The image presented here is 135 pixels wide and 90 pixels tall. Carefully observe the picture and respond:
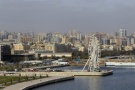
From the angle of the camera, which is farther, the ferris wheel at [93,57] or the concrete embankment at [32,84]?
the ferris wheel at [93,57]

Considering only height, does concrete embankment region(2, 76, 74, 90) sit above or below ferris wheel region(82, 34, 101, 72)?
below

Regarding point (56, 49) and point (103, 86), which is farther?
point (56, 49)

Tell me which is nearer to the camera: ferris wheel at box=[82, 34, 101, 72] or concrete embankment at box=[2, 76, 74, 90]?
concrete embankment at box=[2, 76, 74, 90]

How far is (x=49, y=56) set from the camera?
80.1 meters

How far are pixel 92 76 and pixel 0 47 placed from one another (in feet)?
95.2

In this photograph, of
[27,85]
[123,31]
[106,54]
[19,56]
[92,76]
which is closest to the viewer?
[27,85]

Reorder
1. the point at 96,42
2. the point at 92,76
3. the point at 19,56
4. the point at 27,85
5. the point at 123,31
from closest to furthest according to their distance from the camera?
the point at 27,85
the point at 92,76
the point at 96,42
the point at 19,56
the point at 123,31

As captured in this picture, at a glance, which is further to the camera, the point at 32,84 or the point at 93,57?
the point at 93,57

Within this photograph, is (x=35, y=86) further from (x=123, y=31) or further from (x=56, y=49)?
(x=123, y=31)

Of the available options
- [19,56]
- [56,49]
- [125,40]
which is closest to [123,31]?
[125,40]

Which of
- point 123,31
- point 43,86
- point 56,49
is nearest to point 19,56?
point 56,49

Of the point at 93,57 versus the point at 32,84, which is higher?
the point at 93,57

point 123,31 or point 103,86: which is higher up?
point 123,31

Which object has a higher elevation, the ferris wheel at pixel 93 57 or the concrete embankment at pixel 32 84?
the ferris wheel at pixel 93 57
